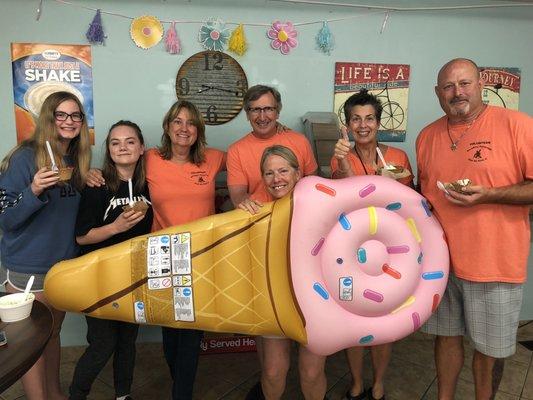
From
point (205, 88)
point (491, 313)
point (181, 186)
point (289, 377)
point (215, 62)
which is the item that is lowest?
point (289, 377)

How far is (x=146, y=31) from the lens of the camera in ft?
7.95

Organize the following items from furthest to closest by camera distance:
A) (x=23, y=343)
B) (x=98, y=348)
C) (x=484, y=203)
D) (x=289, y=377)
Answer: (x=289, y=377) → (x=98, y=348) → (x=484, y=203) → (x=23, y=343)

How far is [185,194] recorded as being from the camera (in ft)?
6.01

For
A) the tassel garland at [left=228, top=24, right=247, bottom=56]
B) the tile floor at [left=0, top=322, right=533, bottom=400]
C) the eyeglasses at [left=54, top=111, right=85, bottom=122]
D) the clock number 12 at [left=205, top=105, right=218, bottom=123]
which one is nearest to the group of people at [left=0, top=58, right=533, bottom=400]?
the eyeglasses at [left=54, top=111, right=85, bottom=122]

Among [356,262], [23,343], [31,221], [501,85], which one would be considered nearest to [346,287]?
[356,262]

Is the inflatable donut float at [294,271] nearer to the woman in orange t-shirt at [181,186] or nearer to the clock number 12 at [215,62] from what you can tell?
the woman in orange t-shirt at [181,186]

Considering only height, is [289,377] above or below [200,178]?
below

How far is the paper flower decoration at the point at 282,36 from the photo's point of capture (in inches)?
99.6

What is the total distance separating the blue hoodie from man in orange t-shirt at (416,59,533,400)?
1.59m

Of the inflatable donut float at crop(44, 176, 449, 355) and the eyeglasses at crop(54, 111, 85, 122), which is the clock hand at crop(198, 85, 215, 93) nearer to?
the eyeglasses at crop(54, 111, 85, 122)

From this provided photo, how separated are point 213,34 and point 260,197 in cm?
120

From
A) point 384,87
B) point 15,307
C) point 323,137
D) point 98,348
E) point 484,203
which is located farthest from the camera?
point 384,87

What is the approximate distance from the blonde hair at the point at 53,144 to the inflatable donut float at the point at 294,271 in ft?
1.31

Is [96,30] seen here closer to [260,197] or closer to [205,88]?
[205,88]
